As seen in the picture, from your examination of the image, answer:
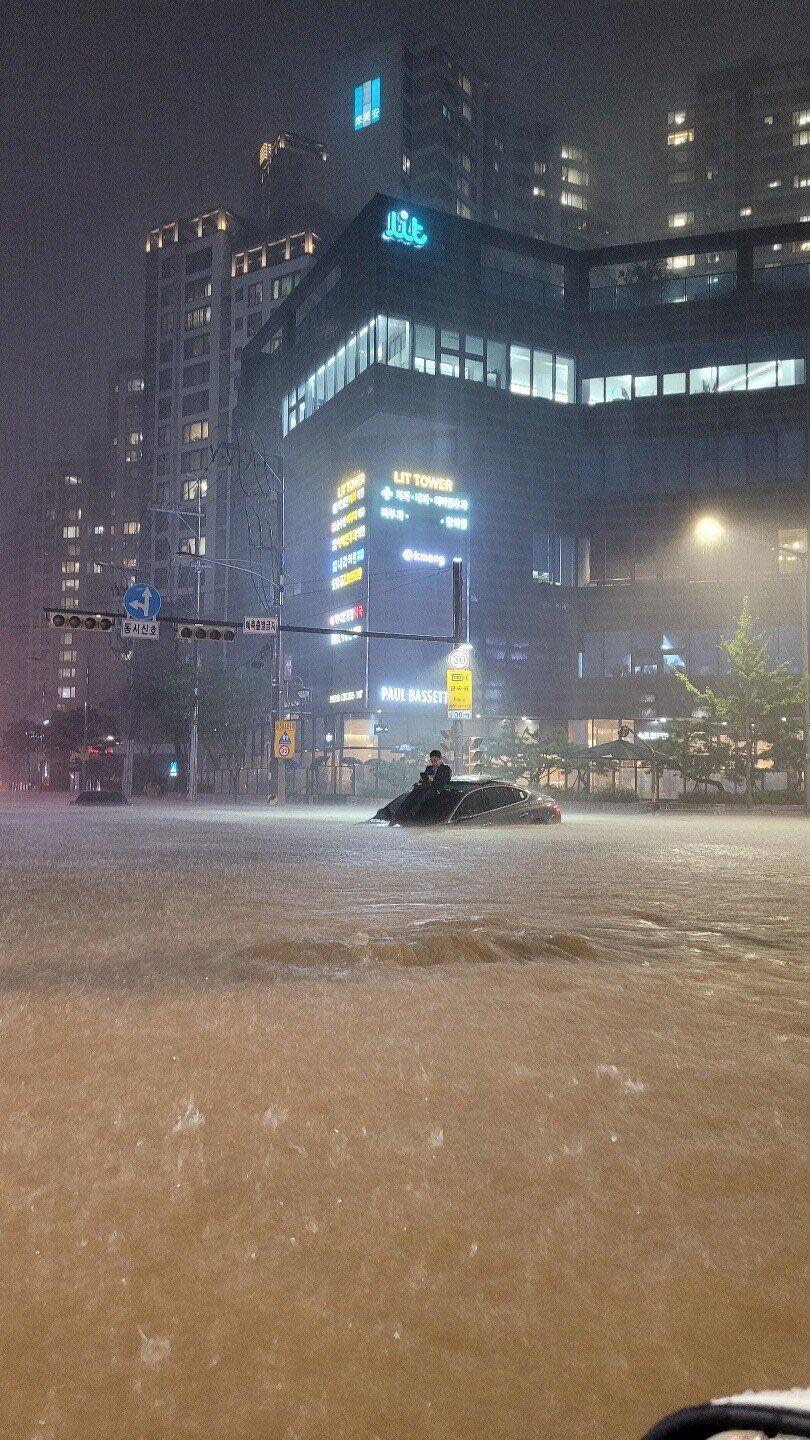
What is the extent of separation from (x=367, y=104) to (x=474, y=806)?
361 feet

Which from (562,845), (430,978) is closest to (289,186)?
(562,845)

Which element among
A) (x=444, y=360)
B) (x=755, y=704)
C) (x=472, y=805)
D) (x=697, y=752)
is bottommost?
(x=472, y=805)

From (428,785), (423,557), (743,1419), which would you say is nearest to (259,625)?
(428,785)

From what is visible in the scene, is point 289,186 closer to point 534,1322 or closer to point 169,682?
point 169,682

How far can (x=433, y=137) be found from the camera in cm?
10656

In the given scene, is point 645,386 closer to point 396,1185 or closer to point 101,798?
point 101,798

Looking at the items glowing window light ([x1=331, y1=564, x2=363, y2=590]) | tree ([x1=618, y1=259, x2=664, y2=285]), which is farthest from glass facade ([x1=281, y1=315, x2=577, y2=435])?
glowing window light ([x1=331, y1=564, x2=363, y2=590])

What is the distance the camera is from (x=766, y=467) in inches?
2362

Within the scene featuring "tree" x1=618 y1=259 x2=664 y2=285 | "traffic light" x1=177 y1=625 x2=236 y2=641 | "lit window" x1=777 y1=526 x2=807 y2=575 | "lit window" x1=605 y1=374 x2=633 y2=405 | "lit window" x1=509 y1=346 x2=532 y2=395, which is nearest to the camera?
"traffic light" x1=177 y1=625 x2=236 y2=641

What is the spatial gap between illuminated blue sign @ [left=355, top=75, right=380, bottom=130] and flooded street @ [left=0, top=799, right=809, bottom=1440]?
120259mm

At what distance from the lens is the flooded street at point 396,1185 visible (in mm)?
1865

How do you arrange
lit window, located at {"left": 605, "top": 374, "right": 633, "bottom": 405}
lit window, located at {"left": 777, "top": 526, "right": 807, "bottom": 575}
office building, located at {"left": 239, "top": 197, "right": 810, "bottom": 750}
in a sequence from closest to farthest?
office building, located at {"left": 239, "top": 197, "right": 810, "bottom": 750}, lit window, located at {"left": 777, "top": 526, "right": 807, "bottom": 575}, lit window, located at {"left": 605, "top": 374, "right": 633, "bottom": 405}

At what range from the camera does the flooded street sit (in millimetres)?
1865

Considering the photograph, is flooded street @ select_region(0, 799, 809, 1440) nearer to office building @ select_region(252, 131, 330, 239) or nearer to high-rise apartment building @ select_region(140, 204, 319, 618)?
high-rise apartment building @ select_region(140, 204, 319, 618)
